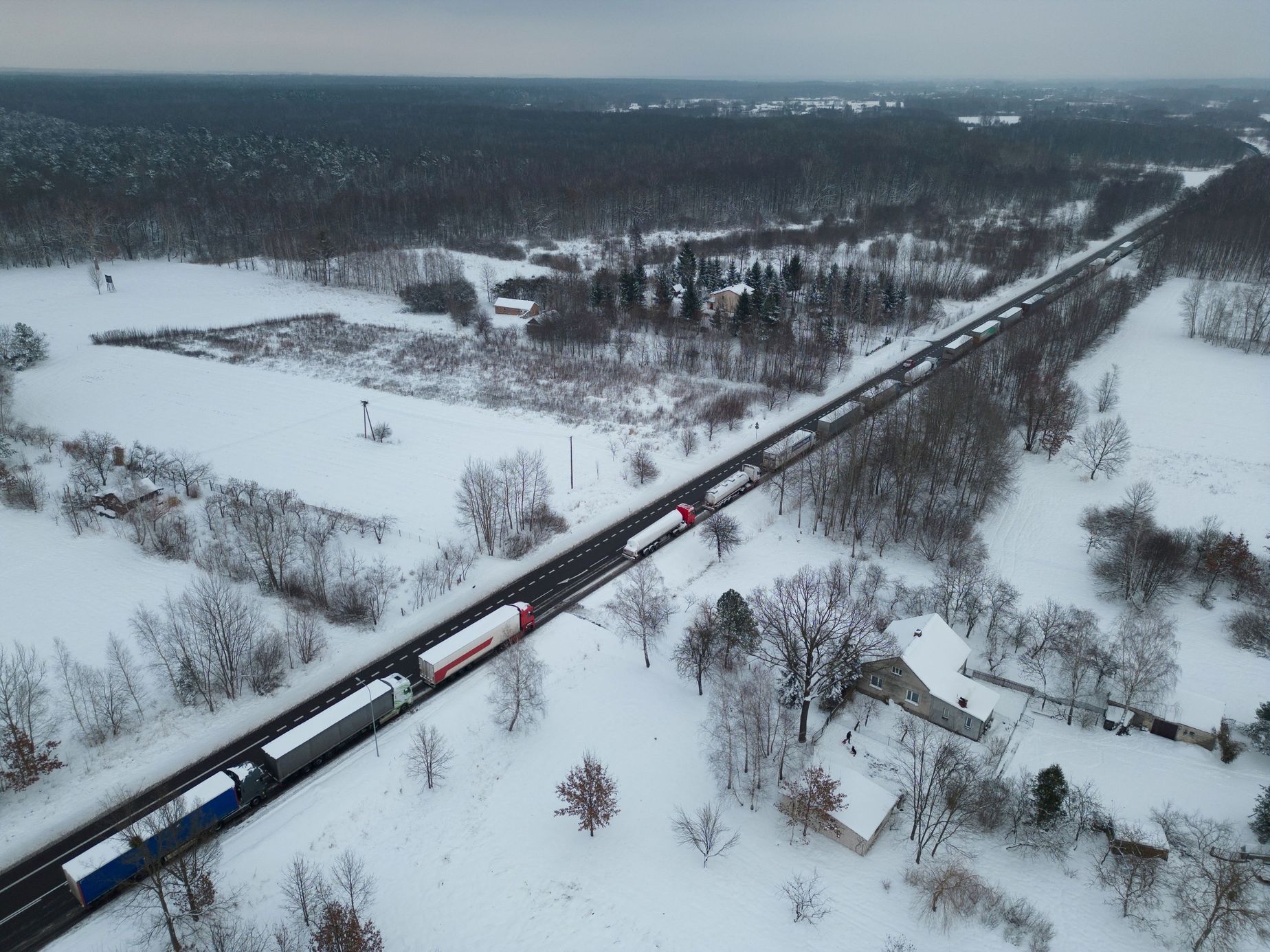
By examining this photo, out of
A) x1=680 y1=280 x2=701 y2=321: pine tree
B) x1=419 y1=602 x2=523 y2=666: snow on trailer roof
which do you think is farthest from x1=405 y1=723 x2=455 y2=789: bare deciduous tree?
x1=680 y1=280 x2=701 y2=321: pine tree

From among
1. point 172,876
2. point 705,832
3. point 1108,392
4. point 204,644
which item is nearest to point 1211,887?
point 705,832

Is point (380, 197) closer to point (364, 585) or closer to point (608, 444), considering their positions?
point (608, 444)

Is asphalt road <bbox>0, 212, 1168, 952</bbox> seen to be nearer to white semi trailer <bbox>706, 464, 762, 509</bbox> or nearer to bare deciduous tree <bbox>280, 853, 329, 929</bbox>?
white semi trailer <bbox>706, 464, 762, 509</bbox>

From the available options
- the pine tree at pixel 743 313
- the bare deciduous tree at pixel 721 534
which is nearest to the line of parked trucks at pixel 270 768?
the bare deciduous tree at pixel 721 534

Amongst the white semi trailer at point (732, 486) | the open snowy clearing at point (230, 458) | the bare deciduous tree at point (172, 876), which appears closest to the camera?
the bare deciduous tree at point (172, 876)

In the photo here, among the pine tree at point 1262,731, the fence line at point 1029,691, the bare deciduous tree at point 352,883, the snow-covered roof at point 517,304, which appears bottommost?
the bare deciduous tree at point 352,883

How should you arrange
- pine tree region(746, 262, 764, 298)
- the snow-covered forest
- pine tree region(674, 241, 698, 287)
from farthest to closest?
pine tree region(674, 241, 698, 287)
pine tree region(746, 262, 764, 298)
the snow-covered forest

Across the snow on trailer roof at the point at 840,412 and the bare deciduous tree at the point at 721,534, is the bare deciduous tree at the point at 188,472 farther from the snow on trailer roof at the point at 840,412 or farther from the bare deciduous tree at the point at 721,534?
the snow on trailer roof at the point at 840,412
